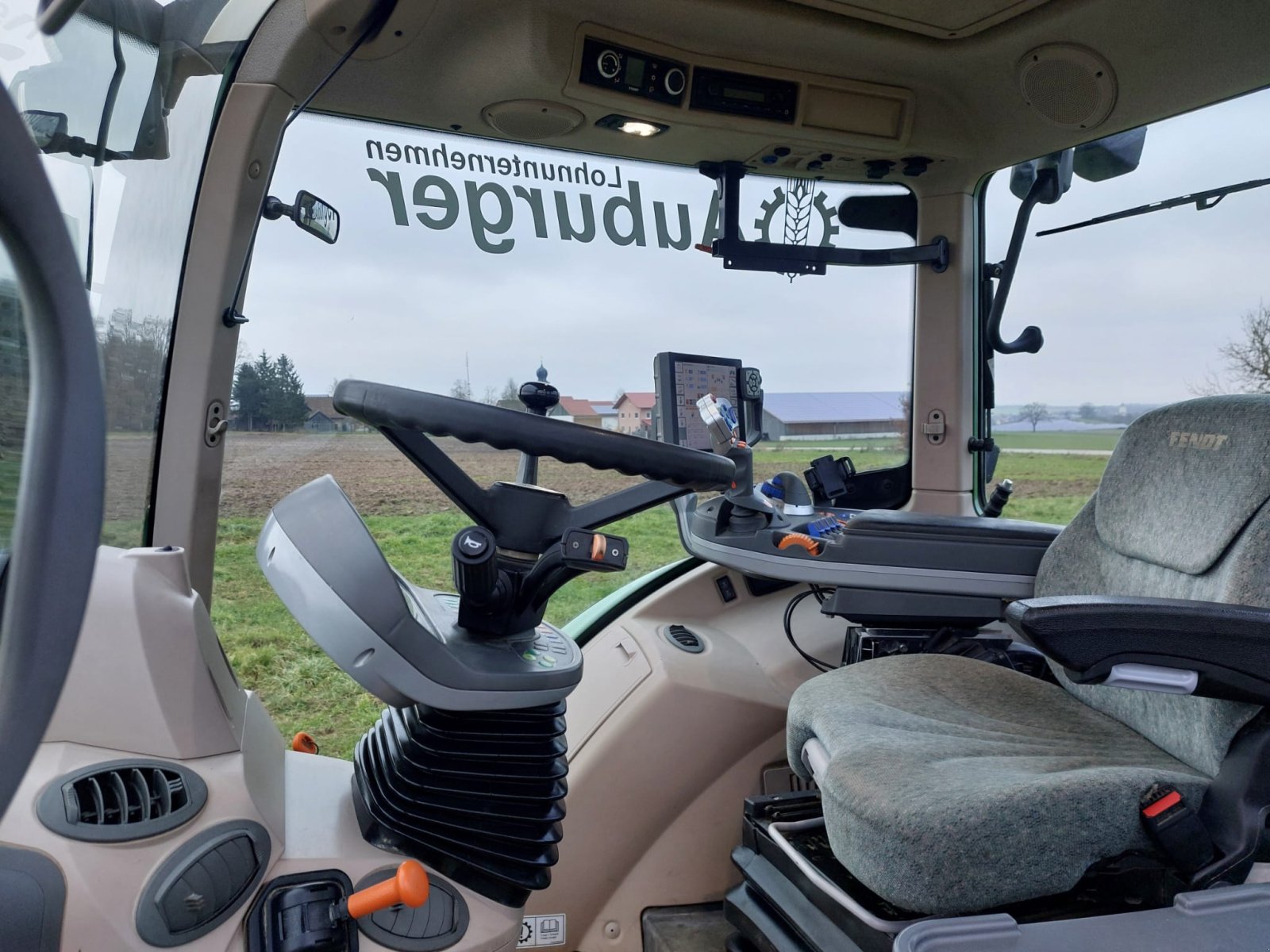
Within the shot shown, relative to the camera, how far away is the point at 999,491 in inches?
89.0

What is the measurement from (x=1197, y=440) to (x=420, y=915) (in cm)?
132

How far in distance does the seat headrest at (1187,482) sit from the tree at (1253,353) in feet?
1.65

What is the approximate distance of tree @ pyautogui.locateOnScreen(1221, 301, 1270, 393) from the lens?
182cm

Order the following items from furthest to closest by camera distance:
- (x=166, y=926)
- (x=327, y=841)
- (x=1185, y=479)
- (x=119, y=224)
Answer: (x=1185, y=479)
(x=119, y=224)
(x=327, y=841)
(x=166, y=926)

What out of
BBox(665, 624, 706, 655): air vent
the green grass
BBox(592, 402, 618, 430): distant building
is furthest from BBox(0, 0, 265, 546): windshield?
the green grass

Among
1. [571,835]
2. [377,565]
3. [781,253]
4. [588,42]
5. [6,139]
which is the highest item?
[588,42]

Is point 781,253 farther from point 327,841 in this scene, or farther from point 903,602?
point 327,841

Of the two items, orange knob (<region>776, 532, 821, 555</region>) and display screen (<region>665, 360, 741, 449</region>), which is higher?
display screen (<region>665, 360, 741, 449</region>)

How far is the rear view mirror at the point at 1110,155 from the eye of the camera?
79.4 inches

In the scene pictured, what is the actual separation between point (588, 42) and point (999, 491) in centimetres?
148

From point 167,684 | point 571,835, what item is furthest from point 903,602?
point 167,684

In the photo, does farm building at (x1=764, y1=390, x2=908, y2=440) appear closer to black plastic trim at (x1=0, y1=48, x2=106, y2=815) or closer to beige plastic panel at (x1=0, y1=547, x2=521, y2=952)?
beige plastic panel at (x1=0, y1=547, x2=521, y2=952)

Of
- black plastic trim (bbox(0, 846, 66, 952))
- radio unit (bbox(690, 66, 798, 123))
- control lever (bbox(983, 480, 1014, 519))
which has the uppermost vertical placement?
radio unit (bbox(690, 66, 798, 123))

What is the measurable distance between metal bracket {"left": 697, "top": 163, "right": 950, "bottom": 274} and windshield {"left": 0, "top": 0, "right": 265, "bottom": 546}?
115 centimetres
